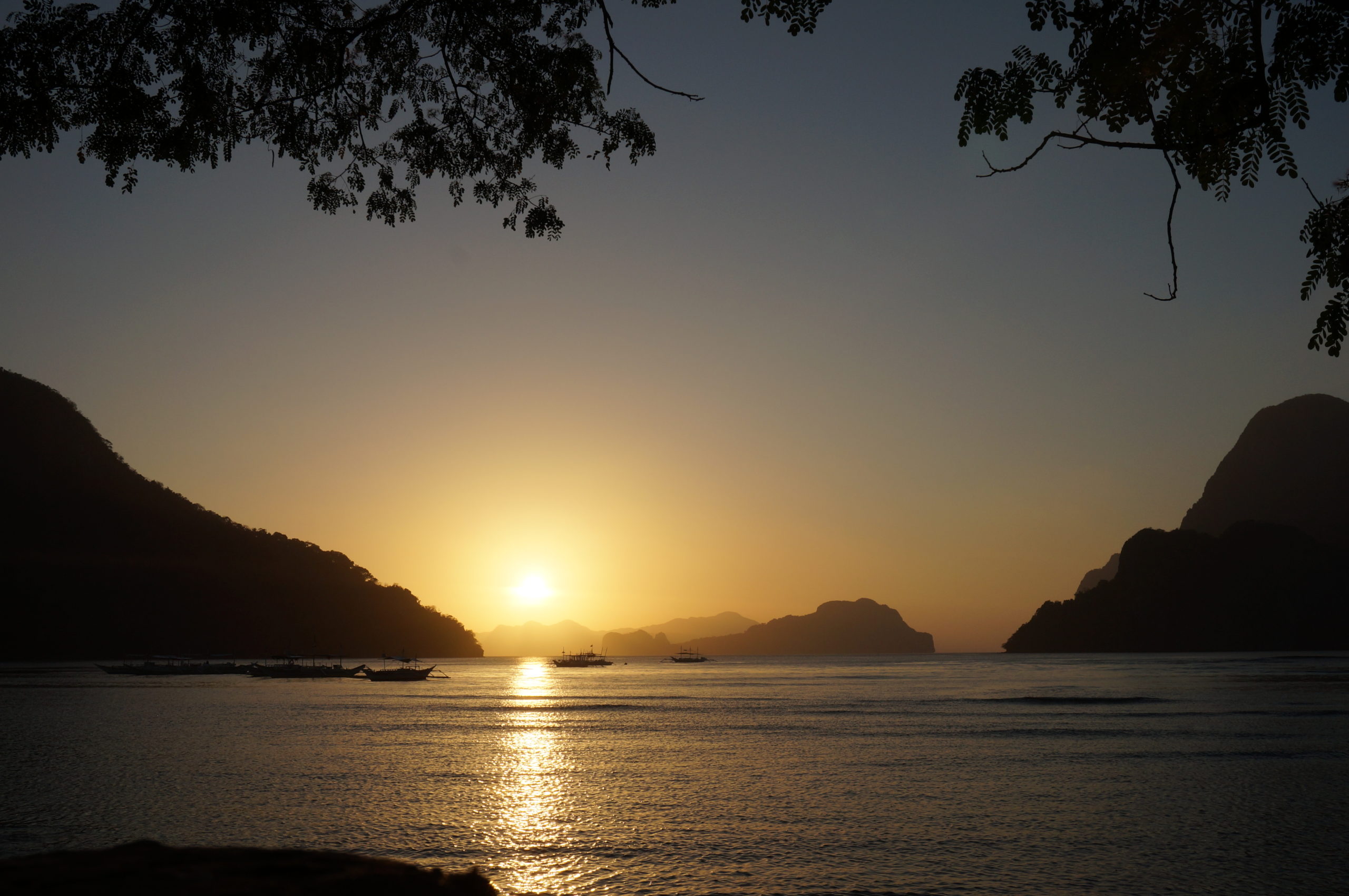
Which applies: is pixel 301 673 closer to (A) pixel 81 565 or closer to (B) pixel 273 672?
(B) pixel 273 672

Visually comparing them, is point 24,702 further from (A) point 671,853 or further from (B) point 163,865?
(B) point 163,865

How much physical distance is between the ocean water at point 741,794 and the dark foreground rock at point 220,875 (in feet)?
43.4

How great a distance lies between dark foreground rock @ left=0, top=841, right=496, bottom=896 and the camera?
3.45 m

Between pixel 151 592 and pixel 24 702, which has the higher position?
pixel 151 592

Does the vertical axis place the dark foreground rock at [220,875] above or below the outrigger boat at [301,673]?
above

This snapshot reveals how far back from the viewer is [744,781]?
29906 mm

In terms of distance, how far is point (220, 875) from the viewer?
3789mm

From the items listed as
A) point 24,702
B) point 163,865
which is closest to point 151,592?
point 24,702

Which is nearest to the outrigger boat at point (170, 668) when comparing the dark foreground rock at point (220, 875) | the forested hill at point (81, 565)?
the forested hill at point (81, 565)

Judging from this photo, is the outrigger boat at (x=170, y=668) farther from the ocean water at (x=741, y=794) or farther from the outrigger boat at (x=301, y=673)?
the ocean water at (x=741, y=794)

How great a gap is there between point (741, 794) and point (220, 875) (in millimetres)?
25369

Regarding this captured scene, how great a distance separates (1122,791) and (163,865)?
30.3m

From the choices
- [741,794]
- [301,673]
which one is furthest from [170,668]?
[741,794]

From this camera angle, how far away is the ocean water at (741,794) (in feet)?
58.3
